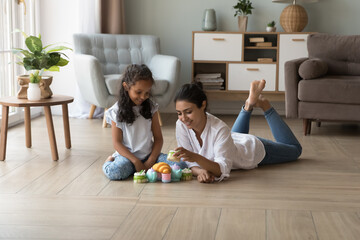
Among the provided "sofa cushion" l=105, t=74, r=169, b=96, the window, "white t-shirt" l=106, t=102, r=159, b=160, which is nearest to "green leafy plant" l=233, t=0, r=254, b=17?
"sofa cushion" l=105, t=74, r=169, b=96

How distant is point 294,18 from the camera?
193 inches

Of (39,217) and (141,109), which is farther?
(141,109)

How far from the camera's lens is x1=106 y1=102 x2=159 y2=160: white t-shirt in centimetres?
279

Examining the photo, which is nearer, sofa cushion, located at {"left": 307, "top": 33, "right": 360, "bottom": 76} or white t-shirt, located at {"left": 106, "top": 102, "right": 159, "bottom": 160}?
white t-shirt, located at {"left": 106, "top": 102, "right": 159, "bottom": 160}

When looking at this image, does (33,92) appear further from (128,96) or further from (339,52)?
(339,52)

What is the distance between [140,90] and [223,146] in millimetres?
498

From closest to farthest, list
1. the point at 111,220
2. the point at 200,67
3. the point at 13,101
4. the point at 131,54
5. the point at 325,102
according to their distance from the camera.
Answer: the point at 111,220, the point at 13,101, the point at 325,102, the point at 131,54, the point at 200,67

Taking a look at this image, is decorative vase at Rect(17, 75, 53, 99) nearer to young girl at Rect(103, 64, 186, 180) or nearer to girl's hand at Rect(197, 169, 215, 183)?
young girl at Rect(103, 64, 186, 180)

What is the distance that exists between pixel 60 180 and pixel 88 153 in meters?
0.67

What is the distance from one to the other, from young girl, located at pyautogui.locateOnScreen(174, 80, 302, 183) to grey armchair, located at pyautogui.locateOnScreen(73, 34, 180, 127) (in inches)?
52.0

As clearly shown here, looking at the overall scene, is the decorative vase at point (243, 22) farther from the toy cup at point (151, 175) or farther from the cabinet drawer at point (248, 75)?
the toy cup at point (151, 175)

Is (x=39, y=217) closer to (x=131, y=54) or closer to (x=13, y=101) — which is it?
(x=13, y=101)

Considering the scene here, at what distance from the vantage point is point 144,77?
2648 millimetres

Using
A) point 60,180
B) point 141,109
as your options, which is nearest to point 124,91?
point 141,109
